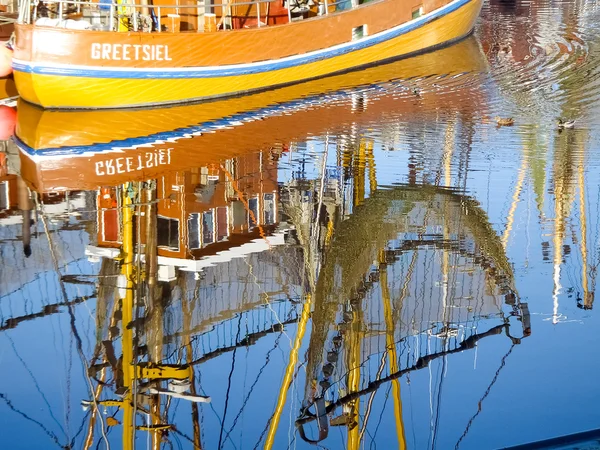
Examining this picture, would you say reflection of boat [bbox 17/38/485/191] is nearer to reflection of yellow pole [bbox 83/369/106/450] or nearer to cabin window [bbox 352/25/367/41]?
cabin window [bbox 352/25/367/41]

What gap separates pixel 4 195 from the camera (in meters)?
11.8

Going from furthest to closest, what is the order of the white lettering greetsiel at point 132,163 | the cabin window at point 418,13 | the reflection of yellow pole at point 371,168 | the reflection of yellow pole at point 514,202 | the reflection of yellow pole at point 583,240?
the cabin window at point 418,13, the white lettering greetsiel at point 132,163, the reflection of yellow pole at point 371,168, the reflection of yellow pole at point 514,202, the reflection of yellow pole at point 583,240

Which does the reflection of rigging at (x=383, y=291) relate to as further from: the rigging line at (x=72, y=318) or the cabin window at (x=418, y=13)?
the cabin window at (x=418, y=13)

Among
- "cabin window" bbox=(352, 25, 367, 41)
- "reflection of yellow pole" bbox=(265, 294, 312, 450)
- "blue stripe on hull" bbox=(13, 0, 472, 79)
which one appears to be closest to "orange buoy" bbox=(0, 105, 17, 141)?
"blue stripe on hull" bbox=(13, 0, 472, 79)

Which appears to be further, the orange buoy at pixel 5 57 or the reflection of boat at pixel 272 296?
the orange buoy at pixel 5 57

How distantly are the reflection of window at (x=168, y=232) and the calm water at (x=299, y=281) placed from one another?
0.11 feet

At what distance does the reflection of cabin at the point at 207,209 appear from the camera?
397 inches

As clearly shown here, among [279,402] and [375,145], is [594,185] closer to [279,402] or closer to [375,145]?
[375,145]

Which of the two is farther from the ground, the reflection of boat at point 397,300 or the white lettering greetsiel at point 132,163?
the white lettering greetsiel at point 132,163

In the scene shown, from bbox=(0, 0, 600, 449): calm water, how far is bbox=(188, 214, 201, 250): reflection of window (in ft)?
0.09

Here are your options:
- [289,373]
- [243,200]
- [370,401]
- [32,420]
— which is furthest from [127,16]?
Answer: [370,401]

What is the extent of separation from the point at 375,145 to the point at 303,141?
2.97 feet

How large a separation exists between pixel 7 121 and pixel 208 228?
6.47 meters

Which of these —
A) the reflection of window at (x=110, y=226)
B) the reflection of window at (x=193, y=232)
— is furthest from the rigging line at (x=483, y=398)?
the reflection of window at (x=110, y=226)
